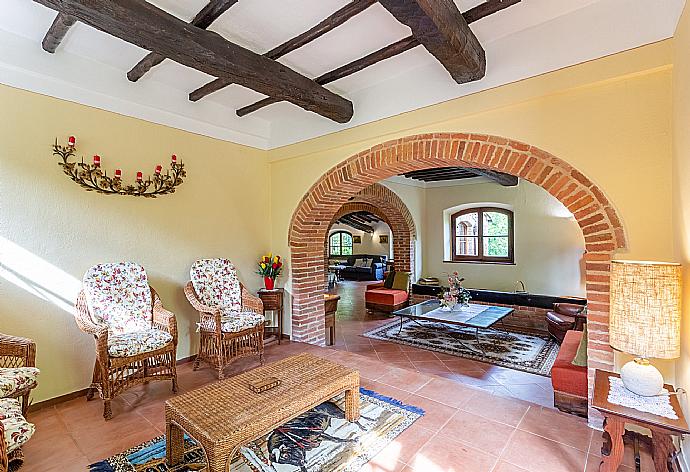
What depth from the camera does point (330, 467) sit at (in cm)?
205

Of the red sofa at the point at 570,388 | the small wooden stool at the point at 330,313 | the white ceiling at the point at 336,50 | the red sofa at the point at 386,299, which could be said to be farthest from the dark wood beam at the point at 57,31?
the red sofa at the point at 386,299

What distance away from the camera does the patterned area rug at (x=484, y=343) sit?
427 cm

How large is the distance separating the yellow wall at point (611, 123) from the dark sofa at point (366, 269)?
10.3 meters

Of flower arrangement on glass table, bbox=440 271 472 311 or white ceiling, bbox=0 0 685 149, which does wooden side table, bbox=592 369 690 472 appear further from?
flower arrangement on glass table, bbox=440 271 472 311

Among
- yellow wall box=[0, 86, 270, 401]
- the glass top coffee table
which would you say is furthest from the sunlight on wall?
the glass top coffee table

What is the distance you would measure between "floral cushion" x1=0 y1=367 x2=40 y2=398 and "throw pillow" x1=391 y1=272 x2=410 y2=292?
6.02 m

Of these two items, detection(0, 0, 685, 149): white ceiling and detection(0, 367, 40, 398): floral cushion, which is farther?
detection(0, 0, 685, 149): white ceiling

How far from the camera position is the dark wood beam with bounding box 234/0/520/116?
244 cm

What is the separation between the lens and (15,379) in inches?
83.5

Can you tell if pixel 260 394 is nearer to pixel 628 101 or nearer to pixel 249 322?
pixel 249 322

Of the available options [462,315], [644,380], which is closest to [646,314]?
[644,380]

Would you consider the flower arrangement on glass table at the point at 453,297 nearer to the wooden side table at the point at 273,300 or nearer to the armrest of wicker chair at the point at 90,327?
the wooden side table at the point at 273,300

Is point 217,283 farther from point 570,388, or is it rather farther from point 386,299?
point 386,299

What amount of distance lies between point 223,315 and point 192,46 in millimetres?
2571
